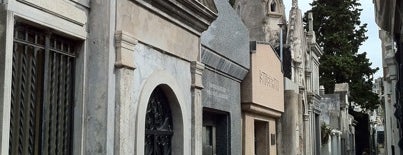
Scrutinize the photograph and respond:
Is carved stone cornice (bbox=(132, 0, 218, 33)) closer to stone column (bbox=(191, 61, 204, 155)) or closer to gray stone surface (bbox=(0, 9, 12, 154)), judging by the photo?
stone column (bbox=(191, 61, 204, 155))

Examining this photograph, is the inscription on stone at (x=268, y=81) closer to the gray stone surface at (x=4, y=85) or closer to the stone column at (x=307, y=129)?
the stone column at (x=307, y=129)

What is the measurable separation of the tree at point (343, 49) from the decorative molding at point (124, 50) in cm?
3212

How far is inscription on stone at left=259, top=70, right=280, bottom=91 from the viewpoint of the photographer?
1089cm

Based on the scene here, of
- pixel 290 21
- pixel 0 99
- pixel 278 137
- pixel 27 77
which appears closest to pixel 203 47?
pixel 27 77

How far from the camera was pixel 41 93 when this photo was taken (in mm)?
4020

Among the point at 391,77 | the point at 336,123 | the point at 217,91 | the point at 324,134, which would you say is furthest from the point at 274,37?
the point at 336,123

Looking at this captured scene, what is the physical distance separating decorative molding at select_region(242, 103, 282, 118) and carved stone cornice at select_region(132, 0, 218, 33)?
330cm

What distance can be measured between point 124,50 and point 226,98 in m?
4.51

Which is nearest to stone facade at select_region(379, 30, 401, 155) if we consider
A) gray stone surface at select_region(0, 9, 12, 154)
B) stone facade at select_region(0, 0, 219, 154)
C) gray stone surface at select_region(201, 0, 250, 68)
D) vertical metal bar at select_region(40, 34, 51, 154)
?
gray stone surface at select_region(201, 0, 250, 68)

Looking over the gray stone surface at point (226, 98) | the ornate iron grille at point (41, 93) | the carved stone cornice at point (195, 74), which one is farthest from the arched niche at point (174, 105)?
the gray stone surface at point (226, 98)

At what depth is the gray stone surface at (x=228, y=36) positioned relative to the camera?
8336 millimetres

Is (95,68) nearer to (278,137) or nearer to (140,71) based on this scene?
(140,71)

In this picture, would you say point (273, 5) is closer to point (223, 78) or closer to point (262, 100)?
point (262, 100)

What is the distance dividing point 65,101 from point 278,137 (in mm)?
8951
